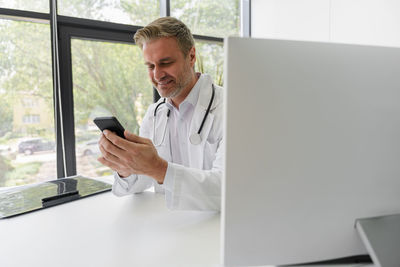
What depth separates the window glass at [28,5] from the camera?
6.50 feet

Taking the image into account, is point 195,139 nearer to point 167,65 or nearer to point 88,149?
point 167,65

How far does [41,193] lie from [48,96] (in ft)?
4.13

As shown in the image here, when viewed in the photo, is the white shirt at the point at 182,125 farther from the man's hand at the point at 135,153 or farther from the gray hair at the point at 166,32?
the man's hand at the point at 135,153

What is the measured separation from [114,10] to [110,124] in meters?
1.97

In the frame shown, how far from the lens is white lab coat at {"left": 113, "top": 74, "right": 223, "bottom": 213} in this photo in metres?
0.83

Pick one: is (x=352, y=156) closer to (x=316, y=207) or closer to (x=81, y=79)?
(x=316, y=207)

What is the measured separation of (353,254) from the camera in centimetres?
51

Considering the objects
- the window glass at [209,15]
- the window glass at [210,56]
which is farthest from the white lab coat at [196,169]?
the window glass at [209,15]

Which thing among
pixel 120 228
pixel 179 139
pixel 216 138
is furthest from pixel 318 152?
pixel 179 139

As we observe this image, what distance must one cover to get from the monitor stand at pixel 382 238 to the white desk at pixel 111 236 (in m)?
0.31

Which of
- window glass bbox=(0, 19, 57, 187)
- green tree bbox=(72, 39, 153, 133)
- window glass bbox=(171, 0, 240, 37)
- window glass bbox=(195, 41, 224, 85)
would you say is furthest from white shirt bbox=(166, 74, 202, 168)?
window glass bbox=(171, 0, 240, 37)

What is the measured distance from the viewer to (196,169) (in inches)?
34.3

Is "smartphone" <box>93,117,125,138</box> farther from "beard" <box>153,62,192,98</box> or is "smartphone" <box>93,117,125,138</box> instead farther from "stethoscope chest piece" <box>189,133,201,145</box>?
"beard" <box>153,62,192,98</box>

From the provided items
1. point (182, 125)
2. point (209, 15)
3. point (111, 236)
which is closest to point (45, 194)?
point (111, 236)
